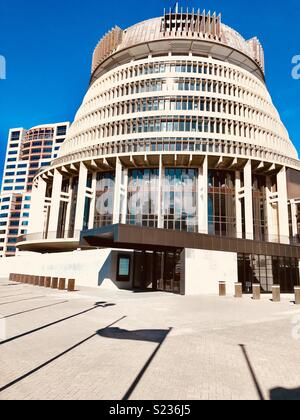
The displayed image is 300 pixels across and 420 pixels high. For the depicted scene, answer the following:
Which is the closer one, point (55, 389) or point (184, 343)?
point (55, 389)

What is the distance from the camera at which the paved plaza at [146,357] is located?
5.53 meters

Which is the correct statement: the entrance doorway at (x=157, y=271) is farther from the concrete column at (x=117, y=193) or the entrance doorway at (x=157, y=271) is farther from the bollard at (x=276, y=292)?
the concrete column at (x=117, y=193)

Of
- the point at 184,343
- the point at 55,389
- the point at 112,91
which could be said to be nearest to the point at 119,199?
the point at 112,91

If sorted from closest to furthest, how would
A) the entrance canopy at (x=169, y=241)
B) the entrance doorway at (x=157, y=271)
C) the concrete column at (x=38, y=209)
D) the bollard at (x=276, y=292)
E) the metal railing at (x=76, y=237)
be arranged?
the bollard at (x=276, y=292) < the entrance canopy at (x=169, y=241) < the entrance doorway at (x=157, y=271) < the metal railing at (x=76, y=237) < the concrete column at (x=38, y=209)

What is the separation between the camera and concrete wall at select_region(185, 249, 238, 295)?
26094 mm

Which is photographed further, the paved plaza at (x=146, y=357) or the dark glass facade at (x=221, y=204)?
the dark glass facade at (x=221, y=204)

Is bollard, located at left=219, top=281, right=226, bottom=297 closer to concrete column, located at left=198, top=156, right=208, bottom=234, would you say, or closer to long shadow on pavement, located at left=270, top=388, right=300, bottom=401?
concrete column, located at left=198, top=156, right=208, bottom=234

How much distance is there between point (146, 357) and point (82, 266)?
94.4 ft

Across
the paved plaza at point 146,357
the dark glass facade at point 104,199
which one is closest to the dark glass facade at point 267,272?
the paved plaza at point 146,357

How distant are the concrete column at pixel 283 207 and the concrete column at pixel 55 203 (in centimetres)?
3428

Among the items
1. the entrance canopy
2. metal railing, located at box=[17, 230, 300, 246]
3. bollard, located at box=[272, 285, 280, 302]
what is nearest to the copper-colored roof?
metal railing, located at box=[17, 230, 300, 246]

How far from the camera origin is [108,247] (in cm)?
3095
